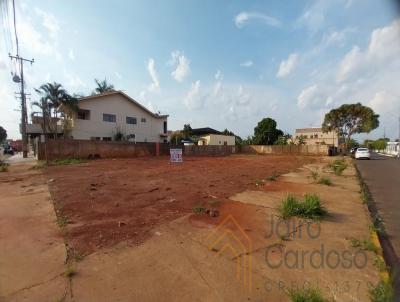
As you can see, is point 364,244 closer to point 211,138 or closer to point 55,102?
point 55,102

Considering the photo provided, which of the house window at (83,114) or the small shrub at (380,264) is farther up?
the house window at (83,114)

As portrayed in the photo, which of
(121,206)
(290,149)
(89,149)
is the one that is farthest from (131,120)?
(121,206)

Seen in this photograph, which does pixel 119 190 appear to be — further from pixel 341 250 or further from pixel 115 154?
pixel 115 154

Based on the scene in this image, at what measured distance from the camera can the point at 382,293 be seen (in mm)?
2266

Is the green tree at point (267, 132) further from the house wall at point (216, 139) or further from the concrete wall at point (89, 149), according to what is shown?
the concrete wall at point (89, 149)

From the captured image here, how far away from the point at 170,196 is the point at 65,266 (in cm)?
372

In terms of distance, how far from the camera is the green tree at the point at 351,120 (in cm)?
3503

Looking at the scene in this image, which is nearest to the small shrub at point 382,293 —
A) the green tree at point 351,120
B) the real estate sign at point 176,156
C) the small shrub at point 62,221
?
the small shrub at point 62,221

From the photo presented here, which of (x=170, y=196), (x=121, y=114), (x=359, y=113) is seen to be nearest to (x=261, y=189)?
(x=170, y=196)

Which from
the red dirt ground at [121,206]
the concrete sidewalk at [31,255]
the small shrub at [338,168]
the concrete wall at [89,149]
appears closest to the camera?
the concrete sidewalk at [31,255]

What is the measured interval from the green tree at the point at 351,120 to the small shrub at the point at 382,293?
40.3 metres

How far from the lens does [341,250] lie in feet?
11.0

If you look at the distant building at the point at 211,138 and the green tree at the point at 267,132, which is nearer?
the distant building at the point at 211,138

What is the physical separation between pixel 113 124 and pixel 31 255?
26851 mm
